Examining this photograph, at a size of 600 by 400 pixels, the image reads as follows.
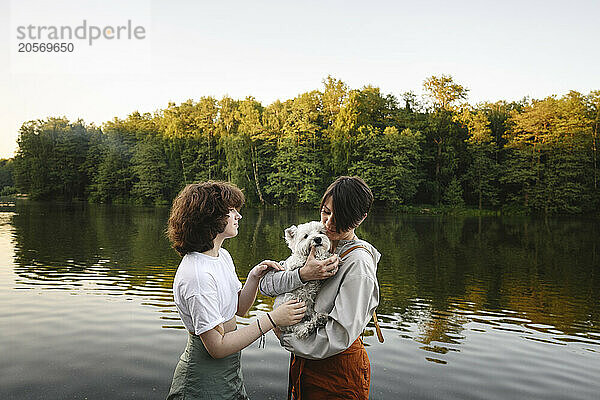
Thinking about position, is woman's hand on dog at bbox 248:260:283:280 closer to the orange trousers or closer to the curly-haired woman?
the curly-haired woman

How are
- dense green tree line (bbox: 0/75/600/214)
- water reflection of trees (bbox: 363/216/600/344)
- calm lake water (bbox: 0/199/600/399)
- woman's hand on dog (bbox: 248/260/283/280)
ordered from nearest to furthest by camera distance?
woman's hand on dog (bbox: 248/260/283/280)
calm lake water (bbox: 0/199/600/399)
water reflection of trees (bbox: 363/216/600/344)
dense green tree line (bbox: 0/75/600/214)

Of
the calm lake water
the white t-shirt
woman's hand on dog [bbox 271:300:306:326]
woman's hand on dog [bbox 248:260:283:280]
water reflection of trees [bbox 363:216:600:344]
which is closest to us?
the white t-shirt

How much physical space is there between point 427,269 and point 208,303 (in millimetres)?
12528

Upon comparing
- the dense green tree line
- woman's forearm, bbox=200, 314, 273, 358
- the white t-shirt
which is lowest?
woman's forearm, bbox=200, 314, 273, 358

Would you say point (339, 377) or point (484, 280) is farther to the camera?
point (484, 280)

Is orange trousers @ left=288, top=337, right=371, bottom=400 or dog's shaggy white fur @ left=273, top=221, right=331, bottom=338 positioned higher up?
dog's shaggy white fur @ left=273, top=221, right=331, bottom=338

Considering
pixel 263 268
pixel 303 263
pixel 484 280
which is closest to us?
pixel 303 263

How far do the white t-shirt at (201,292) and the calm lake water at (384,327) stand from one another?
10.2ft

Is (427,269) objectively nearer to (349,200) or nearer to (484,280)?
(484,280)

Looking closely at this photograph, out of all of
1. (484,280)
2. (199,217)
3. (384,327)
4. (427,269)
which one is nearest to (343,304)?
(199,217)

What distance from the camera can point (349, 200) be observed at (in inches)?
88.7

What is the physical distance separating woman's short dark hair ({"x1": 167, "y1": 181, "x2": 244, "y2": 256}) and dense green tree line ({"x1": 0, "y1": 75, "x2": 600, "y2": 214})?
40.6 meters

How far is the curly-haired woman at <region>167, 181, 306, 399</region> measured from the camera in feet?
6.91

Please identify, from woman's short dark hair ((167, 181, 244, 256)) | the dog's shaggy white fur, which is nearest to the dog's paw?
the dog's shaggy white fur
